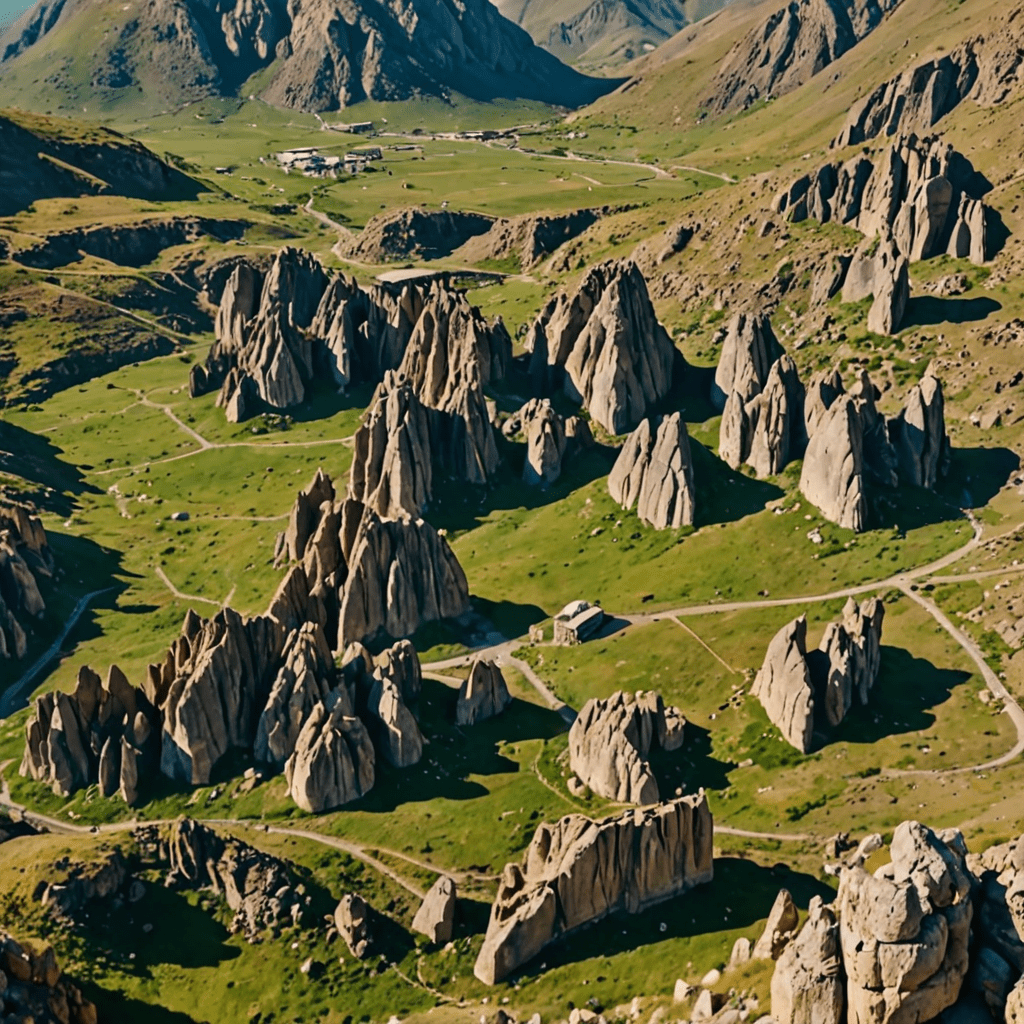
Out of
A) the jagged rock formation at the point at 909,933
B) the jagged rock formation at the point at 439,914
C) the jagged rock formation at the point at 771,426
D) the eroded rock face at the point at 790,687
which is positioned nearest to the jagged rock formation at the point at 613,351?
the jagged rock formation at the point at 771,426

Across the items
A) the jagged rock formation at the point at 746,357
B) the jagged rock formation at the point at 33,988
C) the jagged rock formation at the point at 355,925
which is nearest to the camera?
the jagged rock formation at the point at 33,988

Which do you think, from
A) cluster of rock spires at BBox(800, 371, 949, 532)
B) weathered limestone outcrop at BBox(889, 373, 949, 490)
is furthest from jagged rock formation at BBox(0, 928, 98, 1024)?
weathered limestone outcrop at BBox(889, 373, 949, 490)

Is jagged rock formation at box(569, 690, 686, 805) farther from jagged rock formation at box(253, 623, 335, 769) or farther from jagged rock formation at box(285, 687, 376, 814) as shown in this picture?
jagged rock formation at box(253, 623, 335, 769)

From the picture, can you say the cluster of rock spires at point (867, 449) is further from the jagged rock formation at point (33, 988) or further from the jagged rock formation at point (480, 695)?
the jagged rock formation at point (33, 988)

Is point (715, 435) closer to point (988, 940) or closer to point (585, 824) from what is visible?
point (585, 824)

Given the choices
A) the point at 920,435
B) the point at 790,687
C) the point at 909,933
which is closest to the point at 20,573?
the point at 790,687

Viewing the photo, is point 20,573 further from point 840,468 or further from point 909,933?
point 909,933

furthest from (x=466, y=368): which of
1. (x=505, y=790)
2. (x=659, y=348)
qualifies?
(x=505, y=790)
